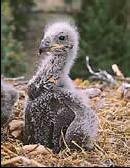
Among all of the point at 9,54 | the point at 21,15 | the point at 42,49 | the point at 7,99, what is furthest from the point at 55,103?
the point at 21,15

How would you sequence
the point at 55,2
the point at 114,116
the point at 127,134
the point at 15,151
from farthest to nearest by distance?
the point at 55,2 < the point at 114,116 < the point at 127,134 < the point at 15,151

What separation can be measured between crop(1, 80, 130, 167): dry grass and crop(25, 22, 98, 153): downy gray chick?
0.44ft

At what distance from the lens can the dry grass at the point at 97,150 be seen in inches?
140

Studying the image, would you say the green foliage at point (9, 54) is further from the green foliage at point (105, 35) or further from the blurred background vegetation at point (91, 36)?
the green foliage at point (105, 35)

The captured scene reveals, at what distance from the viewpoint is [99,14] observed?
13484 mm

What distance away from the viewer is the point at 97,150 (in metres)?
4.01

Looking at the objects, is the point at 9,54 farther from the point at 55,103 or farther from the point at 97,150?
Result: the point at 97,150

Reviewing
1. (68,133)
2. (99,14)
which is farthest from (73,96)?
(99,14)

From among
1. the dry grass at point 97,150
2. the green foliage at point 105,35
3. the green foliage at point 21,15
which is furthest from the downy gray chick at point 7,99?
the green foliage at point 21,15

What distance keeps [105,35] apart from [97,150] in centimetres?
957

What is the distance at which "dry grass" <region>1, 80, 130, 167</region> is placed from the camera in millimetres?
3551

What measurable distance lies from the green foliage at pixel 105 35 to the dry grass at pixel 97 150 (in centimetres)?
729

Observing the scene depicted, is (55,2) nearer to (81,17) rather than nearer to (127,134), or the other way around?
(81,17)

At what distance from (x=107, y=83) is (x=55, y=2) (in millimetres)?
13980
